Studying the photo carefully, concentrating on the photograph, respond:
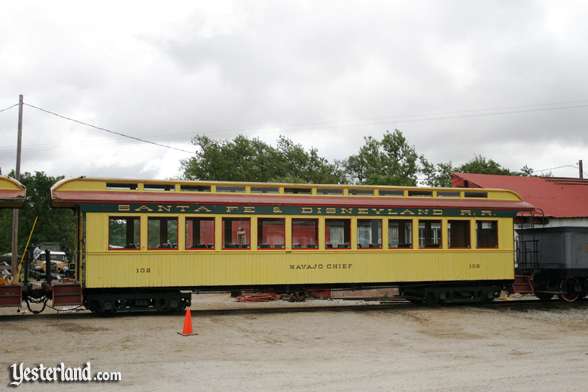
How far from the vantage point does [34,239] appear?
66750 millimetres

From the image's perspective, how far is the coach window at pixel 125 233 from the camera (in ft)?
54.7

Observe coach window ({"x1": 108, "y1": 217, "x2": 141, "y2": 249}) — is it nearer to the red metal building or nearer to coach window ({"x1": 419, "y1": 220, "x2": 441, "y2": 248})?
coach window ({"x1": 419, "y1": 220, "x2": 441, "y2": 248})

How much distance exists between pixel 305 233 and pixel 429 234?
370cm

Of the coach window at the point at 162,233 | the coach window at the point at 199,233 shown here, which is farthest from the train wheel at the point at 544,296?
the coach window at the point at 162,233

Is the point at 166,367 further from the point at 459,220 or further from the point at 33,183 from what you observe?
the point at 33,183

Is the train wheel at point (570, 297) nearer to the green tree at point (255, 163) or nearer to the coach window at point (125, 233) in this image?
the coach window at point (125, 233)

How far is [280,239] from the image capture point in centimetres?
1791

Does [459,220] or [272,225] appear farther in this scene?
[459,220]

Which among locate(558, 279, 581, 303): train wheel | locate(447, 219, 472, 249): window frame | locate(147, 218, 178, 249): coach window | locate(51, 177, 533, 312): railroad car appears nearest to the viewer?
locate(51, 177, 533, 312): railroad car

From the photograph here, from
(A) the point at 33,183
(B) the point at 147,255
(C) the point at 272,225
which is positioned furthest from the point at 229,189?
(A) the point at 33,183

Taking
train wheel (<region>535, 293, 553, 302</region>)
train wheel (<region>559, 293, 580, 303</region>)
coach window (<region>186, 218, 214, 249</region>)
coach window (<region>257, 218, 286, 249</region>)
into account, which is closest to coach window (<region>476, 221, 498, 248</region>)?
train wheel (<region>535, 293, 553, 302</region>)

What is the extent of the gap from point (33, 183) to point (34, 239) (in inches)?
282

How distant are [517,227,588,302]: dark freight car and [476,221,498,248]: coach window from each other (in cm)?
196

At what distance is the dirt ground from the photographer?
30.7ft
